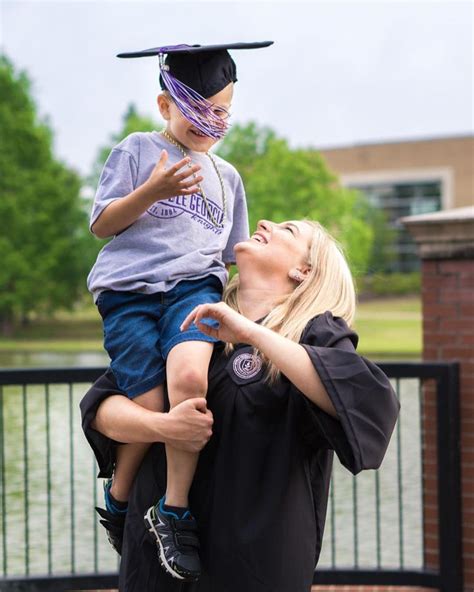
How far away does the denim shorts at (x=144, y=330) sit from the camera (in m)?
2.31

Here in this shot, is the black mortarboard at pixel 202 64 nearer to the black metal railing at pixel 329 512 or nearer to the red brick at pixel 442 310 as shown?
the black metal railing at pixel 329 512

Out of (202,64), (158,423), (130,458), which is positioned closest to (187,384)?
(158,423)

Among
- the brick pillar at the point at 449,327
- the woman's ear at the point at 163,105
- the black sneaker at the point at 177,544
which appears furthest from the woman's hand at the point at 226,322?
the brick pillar at the point at 449,327

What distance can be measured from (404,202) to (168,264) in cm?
7061

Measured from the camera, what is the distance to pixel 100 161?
148 feet

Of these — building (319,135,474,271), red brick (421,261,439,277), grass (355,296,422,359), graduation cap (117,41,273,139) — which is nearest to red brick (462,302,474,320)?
red brick (421,261,439,277)

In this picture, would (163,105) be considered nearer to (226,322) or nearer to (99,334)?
(226,322)

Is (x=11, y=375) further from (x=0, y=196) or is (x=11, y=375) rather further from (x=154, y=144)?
(x=0, y=196)

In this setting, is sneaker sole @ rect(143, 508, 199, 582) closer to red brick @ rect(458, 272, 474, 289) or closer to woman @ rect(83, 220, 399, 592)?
woman @ rect(83, 220, 399, 592)

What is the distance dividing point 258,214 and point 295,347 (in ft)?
131

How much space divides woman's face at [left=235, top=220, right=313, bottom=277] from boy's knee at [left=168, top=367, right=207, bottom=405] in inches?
12.6

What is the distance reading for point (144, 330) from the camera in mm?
2314

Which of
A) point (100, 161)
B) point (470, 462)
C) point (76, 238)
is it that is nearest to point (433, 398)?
point (470, 462)

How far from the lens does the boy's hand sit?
7.04 ft
